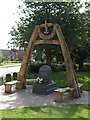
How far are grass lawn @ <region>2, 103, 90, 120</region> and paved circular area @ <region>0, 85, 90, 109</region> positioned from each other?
0.88 m

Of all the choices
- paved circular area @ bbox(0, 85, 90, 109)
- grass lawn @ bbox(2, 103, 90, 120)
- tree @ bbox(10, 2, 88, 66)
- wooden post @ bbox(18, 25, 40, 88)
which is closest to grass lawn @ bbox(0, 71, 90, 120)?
grass lawn @ bbox(2, 103, 90, 120)

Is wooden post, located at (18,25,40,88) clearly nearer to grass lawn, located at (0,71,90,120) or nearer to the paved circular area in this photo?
the paved circular area

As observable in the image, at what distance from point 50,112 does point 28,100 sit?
2.74 metres

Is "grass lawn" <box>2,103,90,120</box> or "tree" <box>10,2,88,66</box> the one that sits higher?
"tree" <box>10,2,88,66</box>

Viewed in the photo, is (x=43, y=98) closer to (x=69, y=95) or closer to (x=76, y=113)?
(x=69, y=95)

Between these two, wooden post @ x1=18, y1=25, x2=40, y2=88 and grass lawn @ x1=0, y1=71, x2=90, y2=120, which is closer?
grass lawn @ x1=0, y1=71, x2=90, y2=120

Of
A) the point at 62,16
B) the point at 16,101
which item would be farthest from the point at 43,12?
the point at 16,101

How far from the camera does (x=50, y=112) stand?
1033 centimetres

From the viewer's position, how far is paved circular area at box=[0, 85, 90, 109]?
11.9 metres

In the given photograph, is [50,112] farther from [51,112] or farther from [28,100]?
Answer: [28,100]

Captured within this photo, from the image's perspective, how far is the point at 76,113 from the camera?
10266 mm

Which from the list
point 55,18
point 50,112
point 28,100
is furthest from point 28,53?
point 55,18

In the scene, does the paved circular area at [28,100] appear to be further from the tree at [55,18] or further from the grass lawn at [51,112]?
the tree at [55,18]

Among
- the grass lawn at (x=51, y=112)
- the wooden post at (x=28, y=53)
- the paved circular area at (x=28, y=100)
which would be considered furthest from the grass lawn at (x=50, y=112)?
the wooden post at (x=28, y=53)
